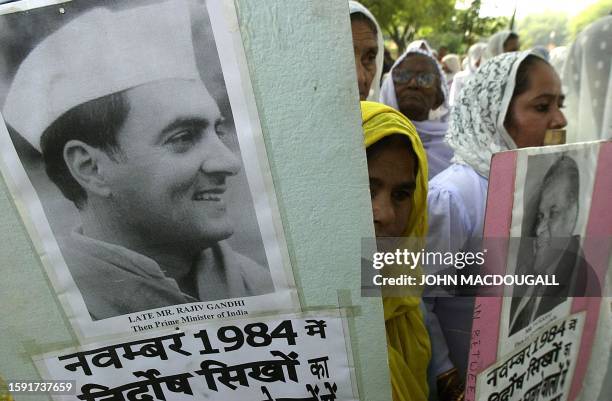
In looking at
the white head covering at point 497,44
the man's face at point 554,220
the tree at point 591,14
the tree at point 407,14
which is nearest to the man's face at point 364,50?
the man's face at point 554,220

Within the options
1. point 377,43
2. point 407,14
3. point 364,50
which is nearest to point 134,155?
point 364,50

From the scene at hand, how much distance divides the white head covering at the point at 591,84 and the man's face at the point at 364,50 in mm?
992

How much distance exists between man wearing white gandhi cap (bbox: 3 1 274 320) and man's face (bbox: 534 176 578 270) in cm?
47

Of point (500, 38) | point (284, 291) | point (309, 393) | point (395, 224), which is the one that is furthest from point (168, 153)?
point (500, 38)

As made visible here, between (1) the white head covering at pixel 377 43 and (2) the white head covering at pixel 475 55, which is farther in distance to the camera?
(2) the white head covering at pixel 475 55

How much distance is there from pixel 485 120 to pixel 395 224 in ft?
2.16

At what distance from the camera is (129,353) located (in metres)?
0.63

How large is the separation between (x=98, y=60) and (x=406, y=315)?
2.84 feet

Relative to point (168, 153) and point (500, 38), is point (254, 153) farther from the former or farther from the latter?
point (500, 38)

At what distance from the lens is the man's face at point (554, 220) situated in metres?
0.66

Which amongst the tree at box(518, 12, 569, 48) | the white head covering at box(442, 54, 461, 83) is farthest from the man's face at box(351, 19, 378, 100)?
the white head covering at box(442, 54, 461, 83)

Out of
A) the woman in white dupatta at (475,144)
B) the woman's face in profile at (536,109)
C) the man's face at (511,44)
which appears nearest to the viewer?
the woman in white dupatta at (475,144)

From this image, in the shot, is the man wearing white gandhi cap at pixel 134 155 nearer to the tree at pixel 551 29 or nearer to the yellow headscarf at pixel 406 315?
the yellow headscarf at pixel 406 315

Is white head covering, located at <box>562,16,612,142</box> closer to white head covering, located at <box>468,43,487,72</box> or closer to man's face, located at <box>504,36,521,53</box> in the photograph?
man's face, located at <box>504,36,521,53</box>
